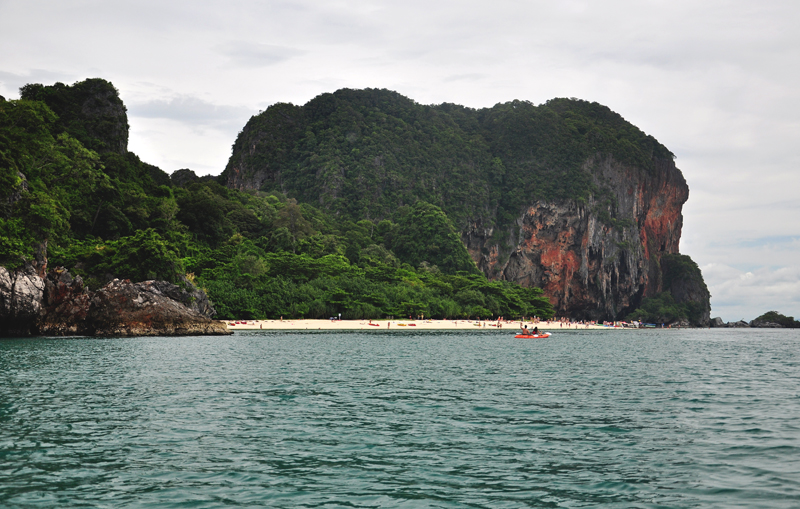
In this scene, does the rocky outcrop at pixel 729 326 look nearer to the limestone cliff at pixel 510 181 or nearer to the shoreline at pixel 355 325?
the limestone cliff at pixel 510 181

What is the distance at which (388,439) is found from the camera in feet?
43.7

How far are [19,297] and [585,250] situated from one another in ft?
477

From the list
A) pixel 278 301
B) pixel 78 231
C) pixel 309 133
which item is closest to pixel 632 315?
pixel 309 133

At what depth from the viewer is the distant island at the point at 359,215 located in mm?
57875

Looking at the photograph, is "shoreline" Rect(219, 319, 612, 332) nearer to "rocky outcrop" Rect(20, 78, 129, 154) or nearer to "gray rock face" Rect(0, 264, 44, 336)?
"gray rock face" Rect(0, 264, 44, 336)

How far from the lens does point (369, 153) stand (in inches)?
6786

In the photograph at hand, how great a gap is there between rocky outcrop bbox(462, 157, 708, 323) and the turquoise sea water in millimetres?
135080

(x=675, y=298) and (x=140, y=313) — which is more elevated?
(x=675, y=298)

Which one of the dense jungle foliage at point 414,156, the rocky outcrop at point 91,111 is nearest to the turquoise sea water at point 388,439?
the rocky outcrop at point 91,111

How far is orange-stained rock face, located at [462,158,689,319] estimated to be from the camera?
160 m

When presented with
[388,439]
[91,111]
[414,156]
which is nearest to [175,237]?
[91,111]

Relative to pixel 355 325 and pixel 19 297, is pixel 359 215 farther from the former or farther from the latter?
pixel 19 297

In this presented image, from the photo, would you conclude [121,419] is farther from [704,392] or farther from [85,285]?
[85,285]

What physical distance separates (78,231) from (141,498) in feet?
232
